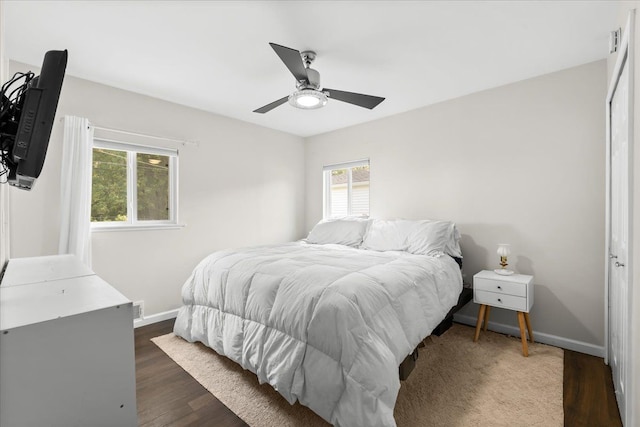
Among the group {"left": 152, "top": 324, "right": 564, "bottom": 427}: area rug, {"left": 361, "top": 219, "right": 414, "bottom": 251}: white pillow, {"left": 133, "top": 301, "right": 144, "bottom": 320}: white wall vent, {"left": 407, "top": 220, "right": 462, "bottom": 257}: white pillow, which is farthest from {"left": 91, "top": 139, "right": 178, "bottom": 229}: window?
{"left": 407, "top": 220, "right": 462, "bottom": 257}: white pillow

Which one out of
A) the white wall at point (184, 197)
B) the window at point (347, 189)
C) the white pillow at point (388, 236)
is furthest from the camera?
the window at point (347, 189)

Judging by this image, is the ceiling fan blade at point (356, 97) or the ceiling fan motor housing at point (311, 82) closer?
the ceiling fan motor housing at point (311, 82)

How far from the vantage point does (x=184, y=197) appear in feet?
A: 11.0

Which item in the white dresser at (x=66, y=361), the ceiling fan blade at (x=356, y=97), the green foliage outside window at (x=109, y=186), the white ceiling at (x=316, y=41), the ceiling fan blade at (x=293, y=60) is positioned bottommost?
the white dresser at (x=66, y=361)

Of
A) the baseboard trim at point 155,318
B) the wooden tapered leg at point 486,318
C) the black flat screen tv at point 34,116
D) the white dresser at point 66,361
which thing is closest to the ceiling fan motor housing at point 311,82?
the black flat screen tv at point 34,116

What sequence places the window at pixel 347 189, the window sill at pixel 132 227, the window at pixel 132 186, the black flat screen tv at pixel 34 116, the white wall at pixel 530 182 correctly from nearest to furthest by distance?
the black flat screen tv at pixel 34 116 → the white wall at pixel 530 182 → the window sill at pixel 132 227 → the window at pixel 132 186 → the window at pixel 347 189

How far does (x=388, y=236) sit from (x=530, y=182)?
1.40m

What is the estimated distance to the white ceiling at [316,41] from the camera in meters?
1.80

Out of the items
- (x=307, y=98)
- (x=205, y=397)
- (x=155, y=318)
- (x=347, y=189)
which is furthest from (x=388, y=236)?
(x=155, y=318)

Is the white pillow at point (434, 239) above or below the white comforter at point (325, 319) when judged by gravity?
above

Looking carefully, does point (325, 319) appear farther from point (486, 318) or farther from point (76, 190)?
point (76, 190)

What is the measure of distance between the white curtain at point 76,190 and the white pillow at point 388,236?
2683 mm

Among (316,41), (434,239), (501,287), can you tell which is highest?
(316,41)

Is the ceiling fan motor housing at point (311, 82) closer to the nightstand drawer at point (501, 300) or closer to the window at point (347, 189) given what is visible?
the window at point (347, 189)
